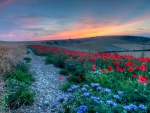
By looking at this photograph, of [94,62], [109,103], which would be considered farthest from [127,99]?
[94,62]

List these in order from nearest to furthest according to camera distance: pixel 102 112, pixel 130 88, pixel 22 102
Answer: pixel 102 112 < pixel 130 88 < pixel 22 102

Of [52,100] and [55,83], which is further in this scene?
[55,83]

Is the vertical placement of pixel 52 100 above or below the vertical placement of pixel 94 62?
below

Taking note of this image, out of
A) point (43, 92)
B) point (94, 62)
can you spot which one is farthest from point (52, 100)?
point (94, 62)

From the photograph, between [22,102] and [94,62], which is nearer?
[22,102]

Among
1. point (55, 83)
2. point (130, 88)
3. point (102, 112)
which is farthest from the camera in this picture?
point (55, 83)

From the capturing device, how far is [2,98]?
3.74 m

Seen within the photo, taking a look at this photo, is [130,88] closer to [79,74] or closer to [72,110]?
[72,110]

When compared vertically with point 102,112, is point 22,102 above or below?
below

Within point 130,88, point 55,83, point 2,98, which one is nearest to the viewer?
point 2,98

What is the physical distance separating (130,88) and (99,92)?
106 centimetres

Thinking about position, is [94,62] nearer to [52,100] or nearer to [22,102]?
[52,100]

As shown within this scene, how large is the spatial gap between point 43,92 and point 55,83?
3.99 feet

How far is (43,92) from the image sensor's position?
5.83 metres
